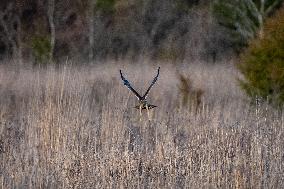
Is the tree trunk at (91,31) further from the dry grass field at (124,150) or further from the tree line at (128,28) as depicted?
the dry grass field at (124,150)

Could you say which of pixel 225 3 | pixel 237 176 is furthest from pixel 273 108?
pixel 225 3

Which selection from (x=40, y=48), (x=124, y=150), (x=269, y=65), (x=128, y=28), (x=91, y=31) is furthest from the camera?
(x=128, y=28)

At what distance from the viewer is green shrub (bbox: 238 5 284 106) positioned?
9.14 meters

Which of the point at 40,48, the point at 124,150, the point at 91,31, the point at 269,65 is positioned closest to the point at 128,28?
the point at 91,31

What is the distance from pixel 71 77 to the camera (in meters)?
6.49

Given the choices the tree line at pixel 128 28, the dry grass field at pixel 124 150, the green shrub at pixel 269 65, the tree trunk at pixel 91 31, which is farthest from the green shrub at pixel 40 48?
the dry grass field at pixel 124 150

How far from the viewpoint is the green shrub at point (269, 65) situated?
914 cm

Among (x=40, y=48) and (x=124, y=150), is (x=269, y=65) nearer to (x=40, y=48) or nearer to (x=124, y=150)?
(x=124, y=150)

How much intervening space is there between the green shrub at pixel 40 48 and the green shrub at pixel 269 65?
10.7 meters

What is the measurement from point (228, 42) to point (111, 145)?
18299 millimetres

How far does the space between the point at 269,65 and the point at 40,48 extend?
12094mm

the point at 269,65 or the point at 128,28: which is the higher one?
the point at 128,28

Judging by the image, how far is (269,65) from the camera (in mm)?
9242

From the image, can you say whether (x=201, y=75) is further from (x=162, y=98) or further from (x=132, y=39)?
(x=132, y=39)
